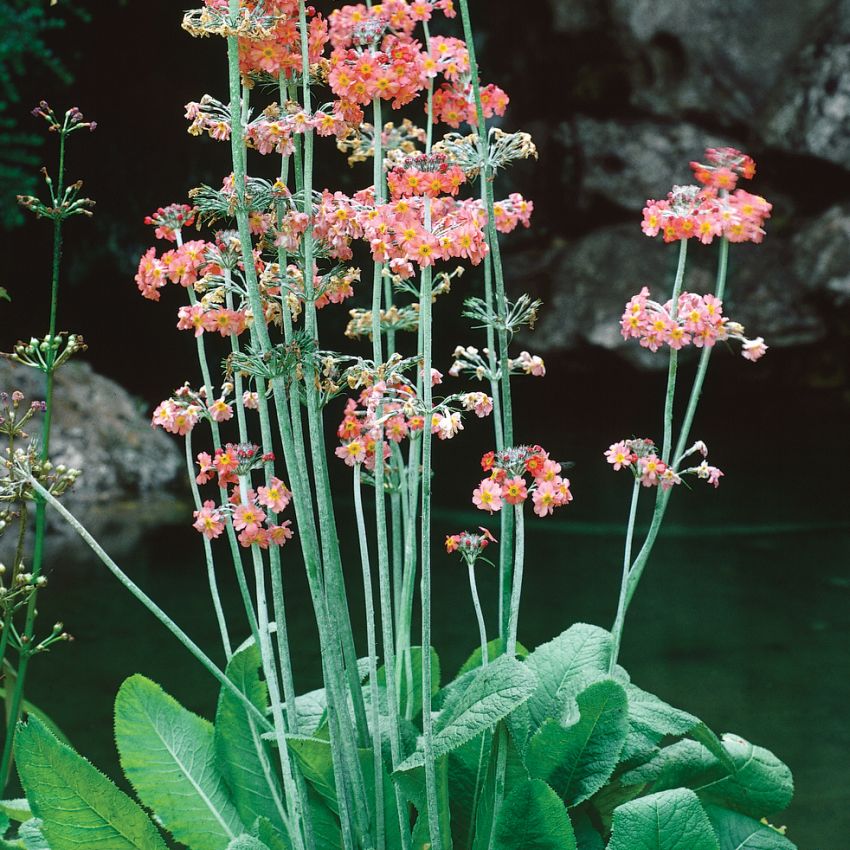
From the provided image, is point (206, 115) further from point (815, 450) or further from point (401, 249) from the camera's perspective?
point (815, 450)

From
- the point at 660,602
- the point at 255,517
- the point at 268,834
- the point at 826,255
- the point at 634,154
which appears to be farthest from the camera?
the point at 634,154

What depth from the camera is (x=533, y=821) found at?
1173mm

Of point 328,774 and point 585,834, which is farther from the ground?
point 328,774

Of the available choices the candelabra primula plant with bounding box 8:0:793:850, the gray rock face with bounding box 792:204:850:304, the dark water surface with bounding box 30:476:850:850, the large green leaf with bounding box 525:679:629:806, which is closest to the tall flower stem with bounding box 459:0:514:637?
the candelabra primula plant with bounding box 8:0:793:850

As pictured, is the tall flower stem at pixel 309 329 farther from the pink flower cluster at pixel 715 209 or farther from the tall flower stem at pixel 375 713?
the pink flower cluster at pixel 715 209

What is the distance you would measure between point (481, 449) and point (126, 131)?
211 cm

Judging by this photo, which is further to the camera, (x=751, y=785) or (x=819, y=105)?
(x=819, y=105)

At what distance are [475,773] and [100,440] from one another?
298 centimetres

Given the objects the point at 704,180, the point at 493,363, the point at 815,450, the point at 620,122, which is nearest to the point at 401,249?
the point at 493,363

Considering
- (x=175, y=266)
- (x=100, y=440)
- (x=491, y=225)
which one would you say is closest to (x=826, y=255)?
(x=100, y=440)

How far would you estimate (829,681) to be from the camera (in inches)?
97.1

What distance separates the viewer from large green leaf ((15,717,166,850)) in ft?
3.96

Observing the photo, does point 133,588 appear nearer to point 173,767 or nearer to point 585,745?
point 173,767

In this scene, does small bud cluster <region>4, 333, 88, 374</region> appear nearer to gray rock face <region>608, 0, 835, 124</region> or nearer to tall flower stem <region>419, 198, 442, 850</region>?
tall flower stem <region>419, 198, 442, 850</region>
